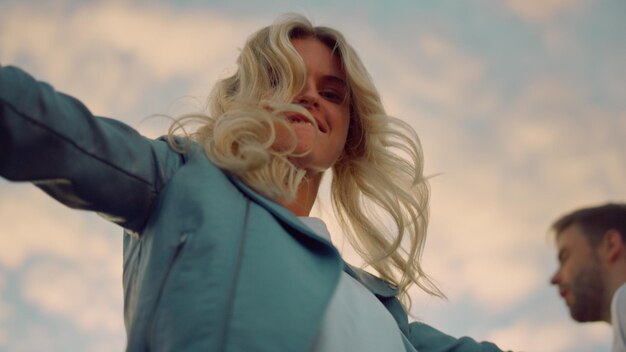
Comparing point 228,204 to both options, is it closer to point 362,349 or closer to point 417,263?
point 362,349

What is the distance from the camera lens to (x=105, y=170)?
169 cm

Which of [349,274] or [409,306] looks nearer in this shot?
[349,274]

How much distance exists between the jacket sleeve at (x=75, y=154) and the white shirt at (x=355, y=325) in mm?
447

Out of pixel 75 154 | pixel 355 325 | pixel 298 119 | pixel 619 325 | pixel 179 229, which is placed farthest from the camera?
pixel 619 325

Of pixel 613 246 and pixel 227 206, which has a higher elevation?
pixel 227 206

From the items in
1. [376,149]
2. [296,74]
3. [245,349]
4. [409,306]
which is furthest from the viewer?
[376,149]

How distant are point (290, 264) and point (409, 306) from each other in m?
0.96

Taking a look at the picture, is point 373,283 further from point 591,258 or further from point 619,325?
point 591,258

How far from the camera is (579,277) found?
412 centimetres

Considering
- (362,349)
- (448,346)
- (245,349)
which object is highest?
(245,349)

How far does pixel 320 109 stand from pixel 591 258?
7.23ft

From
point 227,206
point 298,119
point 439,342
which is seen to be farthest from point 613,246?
point 227,206

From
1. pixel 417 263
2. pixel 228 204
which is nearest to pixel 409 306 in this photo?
pixel 417 263

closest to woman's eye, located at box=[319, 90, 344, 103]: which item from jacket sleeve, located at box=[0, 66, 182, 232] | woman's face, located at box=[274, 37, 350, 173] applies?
woman's face, located at box=[274, 37, 350, 173]
